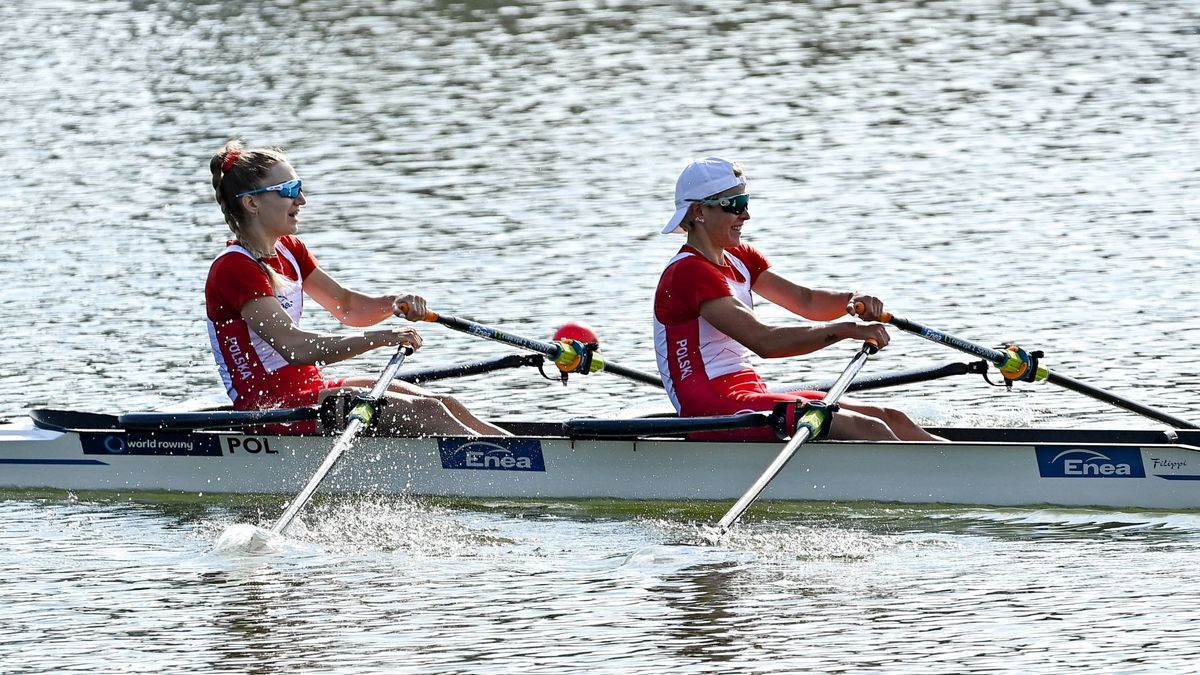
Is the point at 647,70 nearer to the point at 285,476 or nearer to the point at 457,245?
the point at 457,245

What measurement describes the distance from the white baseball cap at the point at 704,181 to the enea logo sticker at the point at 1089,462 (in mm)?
2011

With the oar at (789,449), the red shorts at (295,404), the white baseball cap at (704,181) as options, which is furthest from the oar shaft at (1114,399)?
the red shorts at (295,404)

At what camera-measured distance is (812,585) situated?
9203mm

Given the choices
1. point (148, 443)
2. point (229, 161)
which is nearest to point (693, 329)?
point (229, 161)

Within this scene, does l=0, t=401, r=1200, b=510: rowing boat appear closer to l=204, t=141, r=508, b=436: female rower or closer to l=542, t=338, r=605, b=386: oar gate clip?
l=204, t=141, r=508, b=436: female rower

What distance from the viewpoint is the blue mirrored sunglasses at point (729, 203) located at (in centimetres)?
1017

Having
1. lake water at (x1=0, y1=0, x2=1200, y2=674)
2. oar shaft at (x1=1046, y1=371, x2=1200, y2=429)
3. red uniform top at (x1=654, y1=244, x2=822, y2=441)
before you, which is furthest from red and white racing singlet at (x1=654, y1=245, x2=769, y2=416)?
oar shaft at (x1=1046, y1=371, x2=1200, y2=429)

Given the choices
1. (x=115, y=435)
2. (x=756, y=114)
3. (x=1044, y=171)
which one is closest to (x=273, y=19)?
(x=756, y=114)

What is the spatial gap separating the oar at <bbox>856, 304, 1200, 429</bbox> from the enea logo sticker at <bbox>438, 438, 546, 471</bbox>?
2.03 metres

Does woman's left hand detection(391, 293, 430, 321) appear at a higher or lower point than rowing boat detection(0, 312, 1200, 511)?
Answer: higher

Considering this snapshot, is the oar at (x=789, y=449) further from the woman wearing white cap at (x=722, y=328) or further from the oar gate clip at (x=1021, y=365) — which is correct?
the oar gate clip at (x=1021, y=365)

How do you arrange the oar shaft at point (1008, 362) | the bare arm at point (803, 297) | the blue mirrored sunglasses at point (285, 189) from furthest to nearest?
the oar shaft at point (1008, 362) → the bare arm at point (803, 297) → the blue mirrored sunglasses at point (285, 189)

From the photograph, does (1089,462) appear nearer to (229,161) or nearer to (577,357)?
(577,357)

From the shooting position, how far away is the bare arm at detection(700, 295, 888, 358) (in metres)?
10.1
